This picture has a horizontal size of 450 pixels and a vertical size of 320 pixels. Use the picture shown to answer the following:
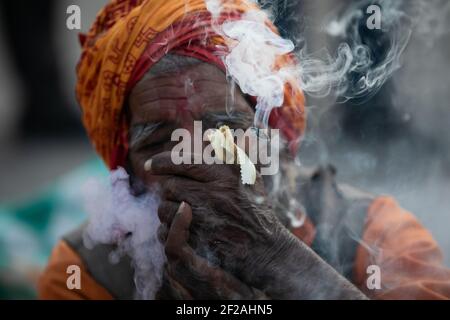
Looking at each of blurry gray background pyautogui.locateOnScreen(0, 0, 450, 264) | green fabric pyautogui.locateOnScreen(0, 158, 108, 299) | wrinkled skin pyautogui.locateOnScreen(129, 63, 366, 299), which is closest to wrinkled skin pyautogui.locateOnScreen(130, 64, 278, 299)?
wrinkled skin pyautogui.locateOnScreen(129, 63, 366, 299)

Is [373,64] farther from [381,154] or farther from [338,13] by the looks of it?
[381,154]

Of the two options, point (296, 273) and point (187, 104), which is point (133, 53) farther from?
point (296, 273)

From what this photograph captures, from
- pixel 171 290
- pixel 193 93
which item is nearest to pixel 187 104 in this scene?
pixel 193 93

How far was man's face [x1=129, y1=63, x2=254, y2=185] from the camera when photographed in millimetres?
2066

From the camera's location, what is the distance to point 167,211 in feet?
6.32

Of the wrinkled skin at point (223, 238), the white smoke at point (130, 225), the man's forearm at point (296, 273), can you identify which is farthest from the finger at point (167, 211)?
the man's forearm at point (296, 273)

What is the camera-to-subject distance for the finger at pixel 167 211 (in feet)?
6.28

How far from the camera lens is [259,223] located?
193cm

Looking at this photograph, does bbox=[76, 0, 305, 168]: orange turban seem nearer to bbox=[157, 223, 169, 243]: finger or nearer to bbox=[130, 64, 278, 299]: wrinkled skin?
bbox=[130, 64, 278, 299]: wrinkled skin

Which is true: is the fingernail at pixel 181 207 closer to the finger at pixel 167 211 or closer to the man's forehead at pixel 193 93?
the finger at pixel 167 211

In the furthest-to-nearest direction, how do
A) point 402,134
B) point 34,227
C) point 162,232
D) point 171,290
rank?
point 34,227, point 402,134, point 171,290, point 162,232

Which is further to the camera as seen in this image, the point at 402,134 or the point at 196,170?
the point at 402,134

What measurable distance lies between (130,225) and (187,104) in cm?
40
